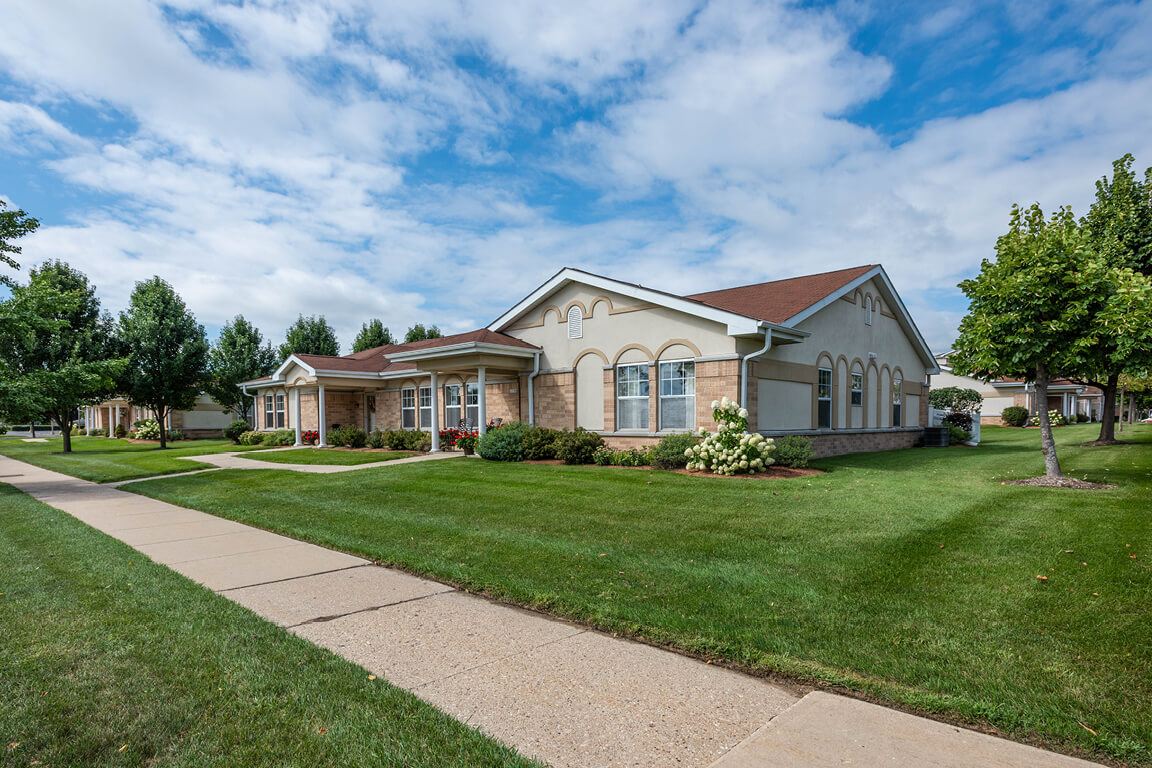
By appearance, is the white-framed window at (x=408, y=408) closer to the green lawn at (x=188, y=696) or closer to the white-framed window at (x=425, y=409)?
the white-framed window at (x=425, y=409)

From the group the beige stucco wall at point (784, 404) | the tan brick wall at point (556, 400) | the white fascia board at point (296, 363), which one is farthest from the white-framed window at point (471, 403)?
the beige stucco wall at point (784, 404)

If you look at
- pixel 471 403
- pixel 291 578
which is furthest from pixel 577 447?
pixel 291 578

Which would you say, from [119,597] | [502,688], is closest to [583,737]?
[502,688]

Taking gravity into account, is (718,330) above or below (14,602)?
above

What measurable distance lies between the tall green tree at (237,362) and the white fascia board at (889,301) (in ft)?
115

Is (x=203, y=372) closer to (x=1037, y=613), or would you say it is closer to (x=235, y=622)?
(x=235, y=622)

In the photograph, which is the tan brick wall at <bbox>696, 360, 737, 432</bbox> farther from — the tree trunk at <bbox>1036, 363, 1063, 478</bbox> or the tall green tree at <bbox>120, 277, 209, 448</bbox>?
the tall green tree at <bbox>120, 277, 209, 448</bbox>

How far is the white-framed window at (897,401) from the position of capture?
73.8 feet

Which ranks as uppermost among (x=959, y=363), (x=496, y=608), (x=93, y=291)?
(x=93, y=291)

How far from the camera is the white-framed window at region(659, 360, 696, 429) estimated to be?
52.1ft

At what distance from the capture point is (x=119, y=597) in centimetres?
554

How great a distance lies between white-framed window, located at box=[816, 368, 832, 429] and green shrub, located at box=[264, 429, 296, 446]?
21.6 m

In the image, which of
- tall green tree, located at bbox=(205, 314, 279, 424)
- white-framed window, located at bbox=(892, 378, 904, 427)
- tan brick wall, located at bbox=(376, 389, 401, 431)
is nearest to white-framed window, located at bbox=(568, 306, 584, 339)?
tan brick wall, located at bbox=(376, 389, 401, 431)

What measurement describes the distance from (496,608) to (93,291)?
35.7 metres
